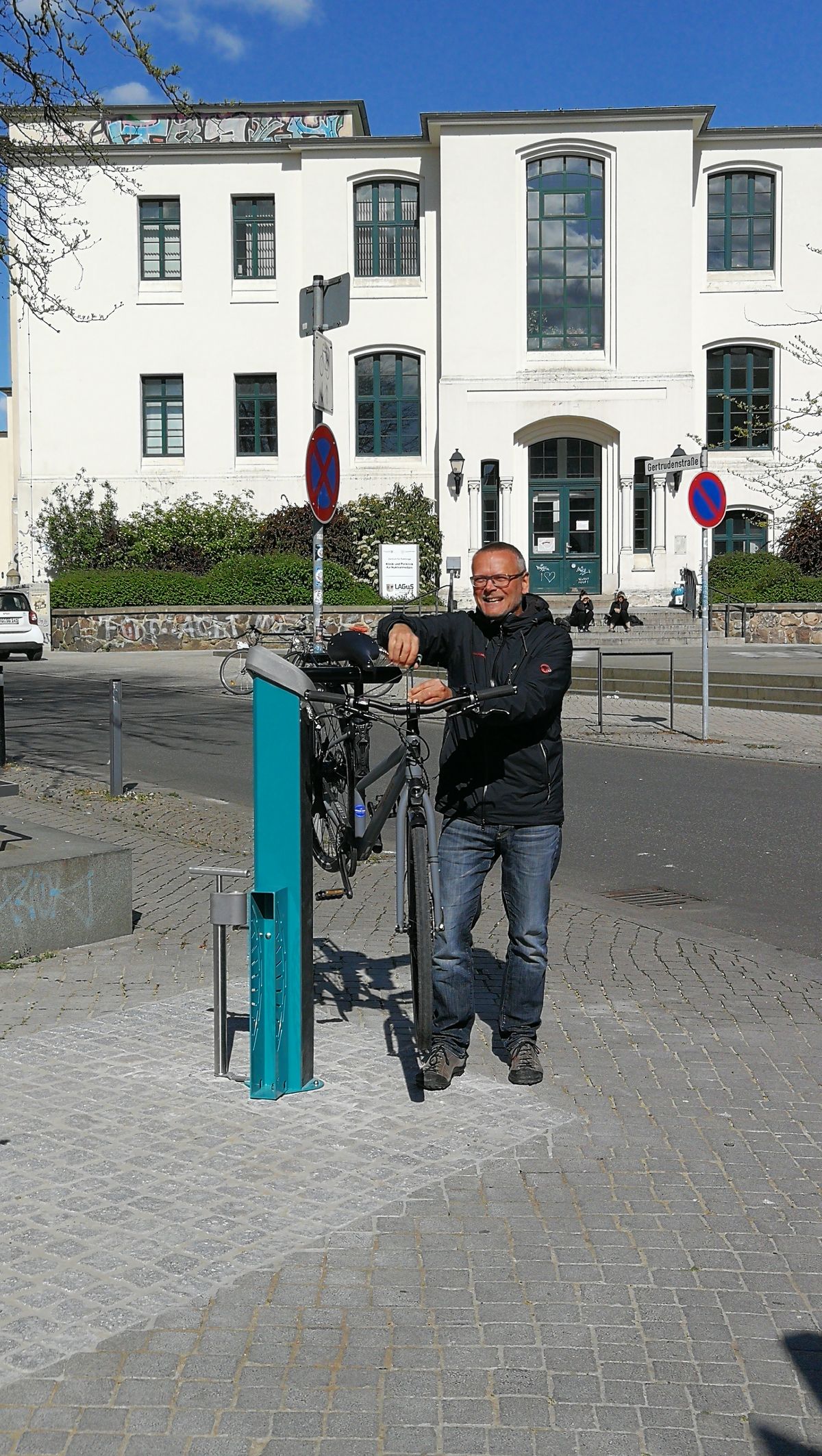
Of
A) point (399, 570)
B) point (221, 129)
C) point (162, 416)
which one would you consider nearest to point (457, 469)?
point (399, 570)

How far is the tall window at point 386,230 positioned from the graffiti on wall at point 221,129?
2485 millimetres

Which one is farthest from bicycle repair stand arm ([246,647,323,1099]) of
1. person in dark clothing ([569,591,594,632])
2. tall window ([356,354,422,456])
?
tall window ([356,354,422,456])

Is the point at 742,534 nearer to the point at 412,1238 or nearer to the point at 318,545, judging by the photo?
the point at 318,545

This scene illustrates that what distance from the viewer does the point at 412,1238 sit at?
12.8ft

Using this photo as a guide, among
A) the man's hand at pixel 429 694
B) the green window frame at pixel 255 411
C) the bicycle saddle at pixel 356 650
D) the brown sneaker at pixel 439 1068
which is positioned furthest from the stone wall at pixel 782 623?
the man's hand at pixel 429 694

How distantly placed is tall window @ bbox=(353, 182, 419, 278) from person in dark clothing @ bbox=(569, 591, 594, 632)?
42.6ft

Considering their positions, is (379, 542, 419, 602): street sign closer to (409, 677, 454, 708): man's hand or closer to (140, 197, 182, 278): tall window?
(140, 197, 182, 278): tall window

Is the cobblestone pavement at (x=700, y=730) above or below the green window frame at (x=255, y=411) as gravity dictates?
below

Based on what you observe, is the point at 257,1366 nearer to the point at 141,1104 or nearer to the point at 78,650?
the point at 141,1104

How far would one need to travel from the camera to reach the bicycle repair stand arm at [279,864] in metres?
4.79

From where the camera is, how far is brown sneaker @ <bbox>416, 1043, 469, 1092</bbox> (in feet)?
16.5

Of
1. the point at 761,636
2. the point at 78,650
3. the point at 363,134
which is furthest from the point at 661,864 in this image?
the point at 363,134

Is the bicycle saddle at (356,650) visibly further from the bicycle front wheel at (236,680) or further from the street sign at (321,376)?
the bicycle front wheel at (236,680)

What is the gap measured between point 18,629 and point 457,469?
46.3ft
